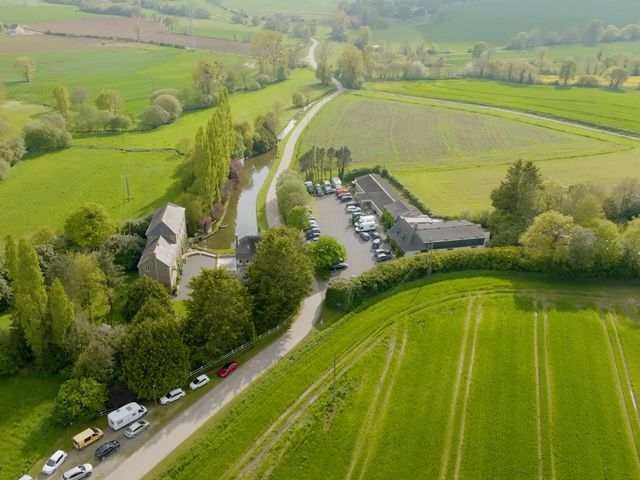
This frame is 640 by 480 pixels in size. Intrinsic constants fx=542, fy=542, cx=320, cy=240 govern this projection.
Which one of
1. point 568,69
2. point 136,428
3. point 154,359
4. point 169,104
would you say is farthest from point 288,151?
point 568,69

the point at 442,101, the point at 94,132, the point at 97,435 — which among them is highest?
the point at 442,101

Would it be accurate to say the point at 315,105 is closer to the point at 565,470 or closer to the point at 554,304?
the point at 554,304

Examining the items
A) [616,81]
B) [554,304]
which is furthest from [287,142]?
[616,81]

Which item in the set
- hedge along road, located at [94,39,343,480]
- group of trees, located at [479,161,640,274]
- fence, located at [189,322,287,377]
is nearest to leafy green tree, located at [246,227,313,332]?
fence, located at [189,322,287,377]

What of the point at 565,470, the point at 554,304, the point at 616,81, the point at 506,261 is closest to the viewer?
the point at 565,470

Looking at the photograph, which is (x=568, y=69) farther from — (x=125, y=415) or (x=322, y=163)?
(x=125, y=415)

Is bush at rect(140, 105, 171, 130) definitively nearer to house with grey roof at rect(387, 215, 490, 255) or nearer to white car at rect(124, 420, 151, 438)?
house with grey roof at rect(387, 215, 490, 255)
